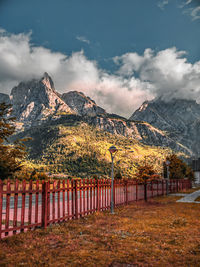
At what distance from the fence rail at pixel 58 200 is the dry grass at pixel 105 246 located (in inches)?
18.6

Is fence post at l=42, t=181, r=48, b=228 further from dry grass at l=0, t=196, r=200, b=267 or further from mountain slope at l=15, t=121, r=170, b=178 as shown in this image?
mountain slope at l=15, t=121, r=170, b=178

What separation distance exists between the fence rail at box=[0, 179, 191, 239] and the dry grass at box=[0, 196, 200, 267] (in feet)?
1.55

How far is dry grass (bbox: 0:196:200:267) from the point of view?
474 centimetres

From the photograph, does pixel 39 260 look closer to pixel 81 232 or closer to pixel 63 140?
pixel 81 232

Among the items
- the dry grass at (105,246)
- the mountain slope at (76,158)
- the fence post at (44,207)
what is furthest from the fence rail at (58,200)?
the mountain slope at (76,158)

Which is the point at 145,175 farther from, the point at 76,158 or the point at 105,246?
the point at 76,158

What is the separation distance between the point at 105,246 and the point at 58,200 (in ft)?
10.2

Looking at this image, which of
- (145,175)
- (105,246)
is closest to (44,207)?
(105,246)

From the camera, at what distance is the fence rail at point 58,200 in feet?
22.0

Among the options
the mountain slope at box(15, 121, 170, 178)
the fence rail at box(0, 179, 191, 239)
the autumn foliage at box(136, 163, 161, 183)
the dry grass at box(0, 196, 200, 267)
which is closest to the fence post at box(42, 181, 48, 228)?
the fence rail at box(0, 179, 191, 239)

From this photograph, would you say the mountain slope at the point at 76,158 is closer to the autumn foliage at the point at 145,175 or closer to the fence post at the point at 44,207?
the autumn foliage at the point at 145,175

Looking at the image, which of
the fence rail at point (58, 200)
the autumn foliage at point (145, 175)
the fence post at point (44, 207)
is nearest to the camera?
the fence rail at point (58, 200)

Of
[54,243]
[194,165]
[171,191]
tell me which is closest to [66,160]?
[194,165]

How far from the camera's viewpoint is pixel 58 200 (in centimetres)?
828
